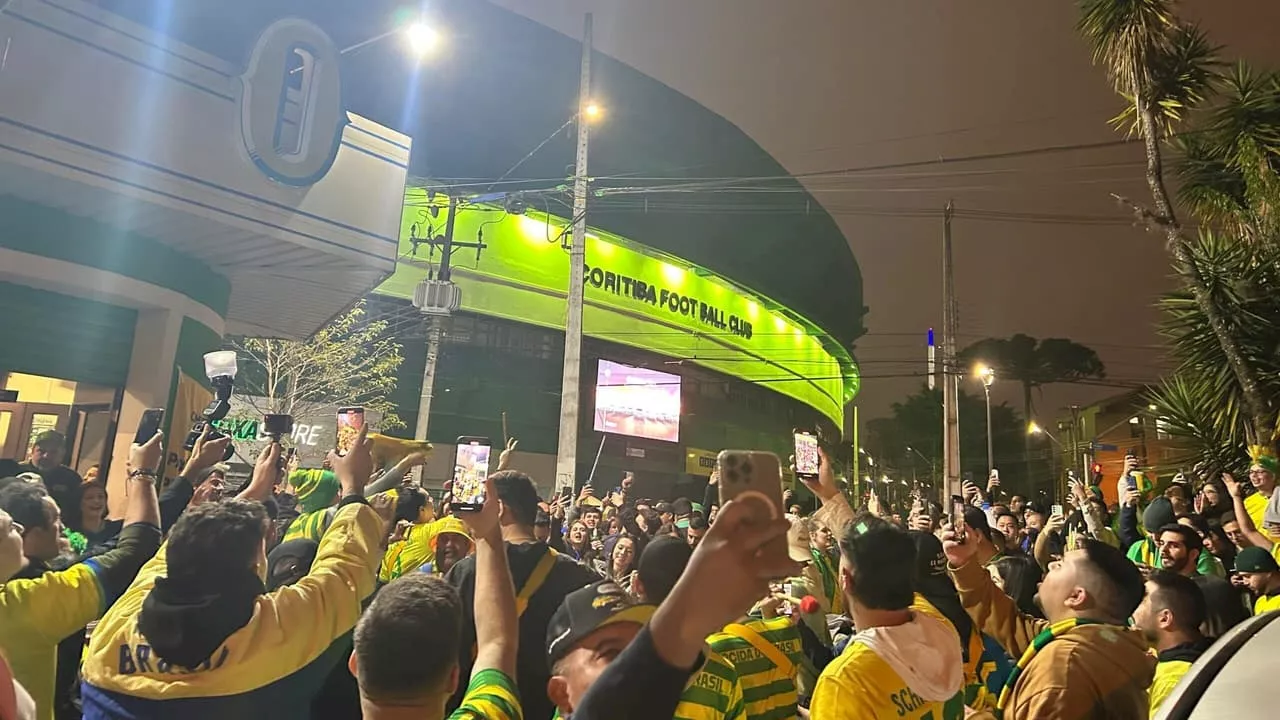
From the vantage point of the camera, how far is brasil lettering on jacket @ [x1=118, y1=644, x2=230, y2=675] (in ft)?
7.57

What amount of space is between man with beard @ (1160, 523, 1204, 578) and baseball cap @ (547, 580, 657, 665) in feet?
16.3

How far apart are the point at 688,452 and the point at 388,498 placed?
30.6 meters

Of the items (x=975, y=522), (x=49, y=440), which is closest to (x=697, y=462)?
(x=49, y=440)

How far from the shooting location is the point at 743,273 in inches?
1484

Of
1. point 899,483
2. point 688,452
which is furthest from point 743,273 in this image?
point 899,483

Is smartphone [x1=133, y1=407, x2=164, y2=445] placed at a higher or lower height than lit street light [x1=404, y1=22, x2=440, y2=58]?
lower

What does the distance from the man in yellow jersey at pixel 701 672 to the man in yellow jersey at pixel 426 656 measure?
612mm

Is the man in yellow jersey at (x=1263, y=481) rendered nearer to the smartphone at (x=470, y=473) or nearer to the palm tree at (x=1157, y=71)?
the palm tree at (x=1157, y=71)

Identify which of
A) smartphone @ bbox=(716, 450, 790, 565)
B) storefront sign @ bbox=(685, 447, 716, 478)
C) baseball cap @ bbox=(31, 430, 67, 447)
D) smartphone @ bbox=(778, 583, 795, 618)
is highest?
storefront sign @ bbox=(685, 447, 716, 478)

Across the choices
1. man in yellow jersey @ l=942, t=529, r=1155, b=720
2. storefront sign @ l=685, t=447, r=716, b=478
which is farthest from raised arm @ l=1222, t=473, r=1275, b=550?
storefront sign @ l=685, t=447, r=716, b=478

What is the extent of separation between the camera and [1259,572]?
16.5 feet

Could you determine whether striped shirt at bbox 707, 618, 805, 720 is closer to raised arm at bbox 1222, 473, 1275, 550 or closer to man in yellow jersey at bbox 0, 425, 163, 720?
man in yellow jersey at bbox 0, 425, 163, 720

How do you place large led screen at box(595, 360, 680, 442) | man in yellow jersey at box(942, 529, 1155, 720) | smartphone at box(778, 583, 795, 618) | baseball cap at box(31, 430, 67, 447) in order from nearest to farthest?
1. man in yellow jersey at box(942, 529, 1155, 720)
2. smartphone at box(778, 583, 795, 618)
3. baseball cap at box(31, 430, 67, 447)
4. large led screen at box(595, 360, 680, 442)

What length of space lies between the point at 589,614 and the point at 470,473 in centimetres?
184
